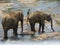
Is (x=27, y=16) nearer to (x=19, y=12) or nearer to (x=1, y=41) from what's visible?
(x=19, y=12)

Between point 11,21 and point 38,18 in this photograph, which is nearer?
point 11,21

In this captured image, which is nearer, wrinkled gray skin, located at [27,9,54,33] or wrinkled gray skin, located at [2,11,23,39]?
wrinkled gray skin, located at [2,11,23,39]

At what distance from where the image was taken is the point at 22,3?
562 centimetres

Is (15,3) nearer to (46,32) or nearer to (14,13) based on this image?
(14,13)

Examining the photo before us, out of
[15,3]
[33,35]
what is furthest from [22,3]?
[33,35]

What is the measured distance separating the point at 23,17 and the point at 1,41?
44 centimetres

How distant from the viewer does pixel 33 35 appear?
5410 millimetres

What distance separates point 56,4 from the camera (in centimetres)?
563

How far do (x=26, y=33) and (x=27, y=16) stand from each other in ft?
0.68

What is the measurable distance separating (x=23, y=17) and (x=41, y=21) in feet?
0.70

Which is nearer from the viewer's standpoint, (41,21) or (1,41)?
(1,41)

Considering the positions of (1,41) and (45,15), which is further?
(45,15)

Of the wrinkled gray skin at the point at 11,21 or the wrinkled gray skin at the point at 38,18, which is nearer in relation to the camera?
the wrinkled gray skin at the point at 11,21

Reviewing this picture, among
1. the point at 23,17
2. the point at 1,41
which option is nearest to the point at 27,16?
the point at 23,17
